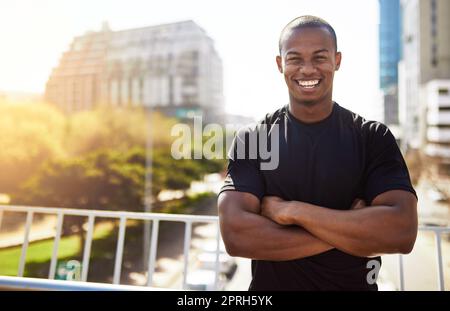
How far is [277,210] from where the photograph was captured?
1.28 meters

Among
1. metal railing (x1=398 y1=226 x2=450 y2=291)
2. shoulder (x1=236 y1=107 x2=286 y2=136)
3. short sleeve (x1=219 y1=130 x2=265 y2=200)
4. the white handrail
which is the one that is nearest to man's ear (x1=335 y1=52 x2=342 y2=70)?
shoulder (x1=236 y1=107 x2=286 y2=136)

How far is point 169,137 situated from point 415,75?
38.9 m

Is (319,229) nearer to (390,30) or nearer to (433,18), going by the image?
(433,18)

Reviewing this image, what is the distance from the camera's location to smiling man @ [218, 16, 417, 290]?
1.20 metres

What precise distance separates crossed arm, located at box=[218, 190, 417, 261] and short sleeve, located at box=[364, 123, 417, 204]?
0.10 feet

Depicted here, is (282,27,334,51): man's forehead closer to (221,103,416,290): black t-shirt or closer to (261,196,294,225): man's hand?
(221,103,416,290): black t-shirt

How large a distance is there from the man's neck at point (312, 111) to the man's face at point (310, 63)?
2 centimetres

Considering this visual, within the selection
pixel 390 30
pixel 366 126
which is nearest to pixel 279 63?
pixel 366 126

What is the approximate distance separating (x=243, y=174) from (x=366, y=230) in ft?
1.61

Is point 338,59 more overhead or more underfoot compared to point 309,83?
more overhead

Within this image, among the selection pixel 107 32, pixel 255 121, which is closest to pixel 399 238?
pixel 255 121

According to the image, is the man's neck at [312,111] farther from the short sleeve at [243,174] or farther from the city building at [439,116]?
the city building at [439,116]

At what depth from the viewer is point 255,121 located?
1.50m

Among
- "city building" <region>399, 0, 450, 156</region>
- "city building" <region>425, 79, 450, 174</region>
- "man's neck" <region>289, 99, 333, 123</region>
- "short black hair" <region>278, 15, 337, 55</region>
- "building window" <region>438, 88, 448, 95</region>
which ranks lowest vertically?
"man's neck" <region>289, 99, 333, 123</region>
